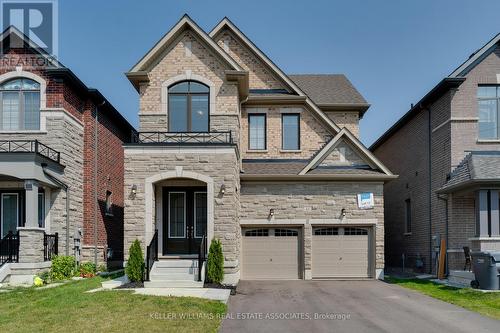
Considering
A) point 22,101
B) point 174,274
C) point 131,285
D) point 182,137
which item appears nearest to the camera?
point 131,285

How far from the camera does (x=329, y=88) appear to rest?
23.7 metres

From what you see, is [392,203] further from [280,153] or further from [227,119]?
[227,119]

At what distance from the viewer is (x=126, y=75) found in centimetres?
1686

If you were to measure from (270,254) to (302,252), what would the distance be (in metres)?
1.18

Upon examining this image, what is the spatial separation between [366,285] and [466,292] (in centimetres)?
320

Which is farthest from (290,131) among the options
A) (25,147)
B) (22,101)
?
(22,101)

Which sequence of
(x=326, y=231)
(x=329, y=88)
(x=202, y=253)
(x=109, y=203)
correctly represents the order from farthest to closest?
(x=329, y=88) → (x=109, y=203) → (x=326, y=231) → (x=202, y=253)

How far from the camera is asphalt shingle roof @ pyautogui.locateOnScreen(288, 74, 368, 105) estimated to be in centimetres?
2247

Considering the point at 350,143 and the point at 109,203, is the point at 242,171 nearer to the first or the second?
the point at 350,143

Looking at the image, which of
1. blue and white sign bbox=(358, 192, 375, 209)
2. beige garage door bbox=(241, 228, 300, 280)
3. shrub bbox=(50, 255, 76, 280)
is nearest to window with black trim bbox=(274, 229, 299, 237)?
beige garage door bbox=(241, 228, 300, 280)

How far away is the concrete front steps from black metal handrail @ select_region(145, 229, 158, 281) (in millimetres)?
186

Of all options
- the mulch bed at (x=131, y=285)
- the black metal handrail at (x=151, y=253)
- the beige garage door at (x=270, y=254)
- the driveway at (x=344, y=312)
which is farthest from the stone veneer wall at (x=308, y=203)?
the mulch bed at (x=131, y=285)

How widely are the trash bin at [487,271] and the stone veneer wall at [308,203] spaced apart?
164 inches

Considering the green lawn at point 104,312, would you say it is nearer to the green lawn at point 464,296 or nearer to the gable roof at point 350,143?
the green lawn at point 464,296
